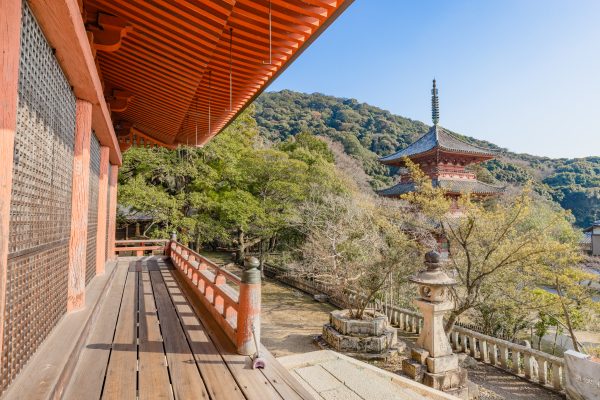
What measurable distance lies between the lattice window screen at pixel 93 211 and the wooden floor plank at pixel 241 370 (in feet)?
7.52

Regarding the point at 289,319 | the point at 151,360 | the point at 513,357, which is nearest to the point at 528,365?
the point at 513,357

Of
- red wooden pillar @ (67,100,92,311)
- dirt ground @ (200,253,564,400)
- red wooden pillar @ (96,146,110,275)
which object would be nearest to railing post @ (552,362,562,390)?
dirt ground @ (200,253,564,400)

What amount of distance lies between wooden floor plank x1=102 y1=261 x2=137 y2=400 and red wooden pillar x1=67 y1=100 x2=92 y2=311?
1.88ft

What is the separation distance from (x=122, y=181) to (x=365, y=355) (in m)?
12.3

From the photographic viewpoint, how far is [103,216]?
20.6 ft

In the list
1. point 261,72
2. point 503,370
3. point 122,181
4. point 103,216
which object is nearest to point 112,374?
point 261,72

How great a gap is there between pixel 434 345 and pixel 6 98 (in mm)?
6763

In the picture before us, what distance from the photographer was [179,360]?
3.02 metres

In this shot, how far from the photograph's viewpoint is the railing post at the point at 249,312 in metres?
3.12

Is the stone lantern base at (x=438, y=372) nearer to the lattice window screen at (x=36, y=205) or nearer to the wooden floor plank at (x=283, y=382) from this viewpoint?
the wooden floor plank at (x=283, y=382)

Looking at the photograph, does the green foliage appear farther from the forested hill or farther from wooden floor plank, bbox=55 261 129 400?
the forested hill

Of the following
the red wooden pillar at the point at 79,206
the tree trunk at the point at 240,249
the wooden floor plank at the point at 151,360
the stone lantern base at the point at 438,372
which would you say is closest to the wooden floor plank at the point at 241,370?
→ the wooden floor plank at the point at 151,360

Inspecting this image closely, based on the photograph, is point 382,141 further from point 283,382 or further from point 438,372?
point 283,382

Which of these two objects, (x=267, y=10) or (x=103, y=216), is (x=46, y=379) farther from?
(x=103, y=216)
